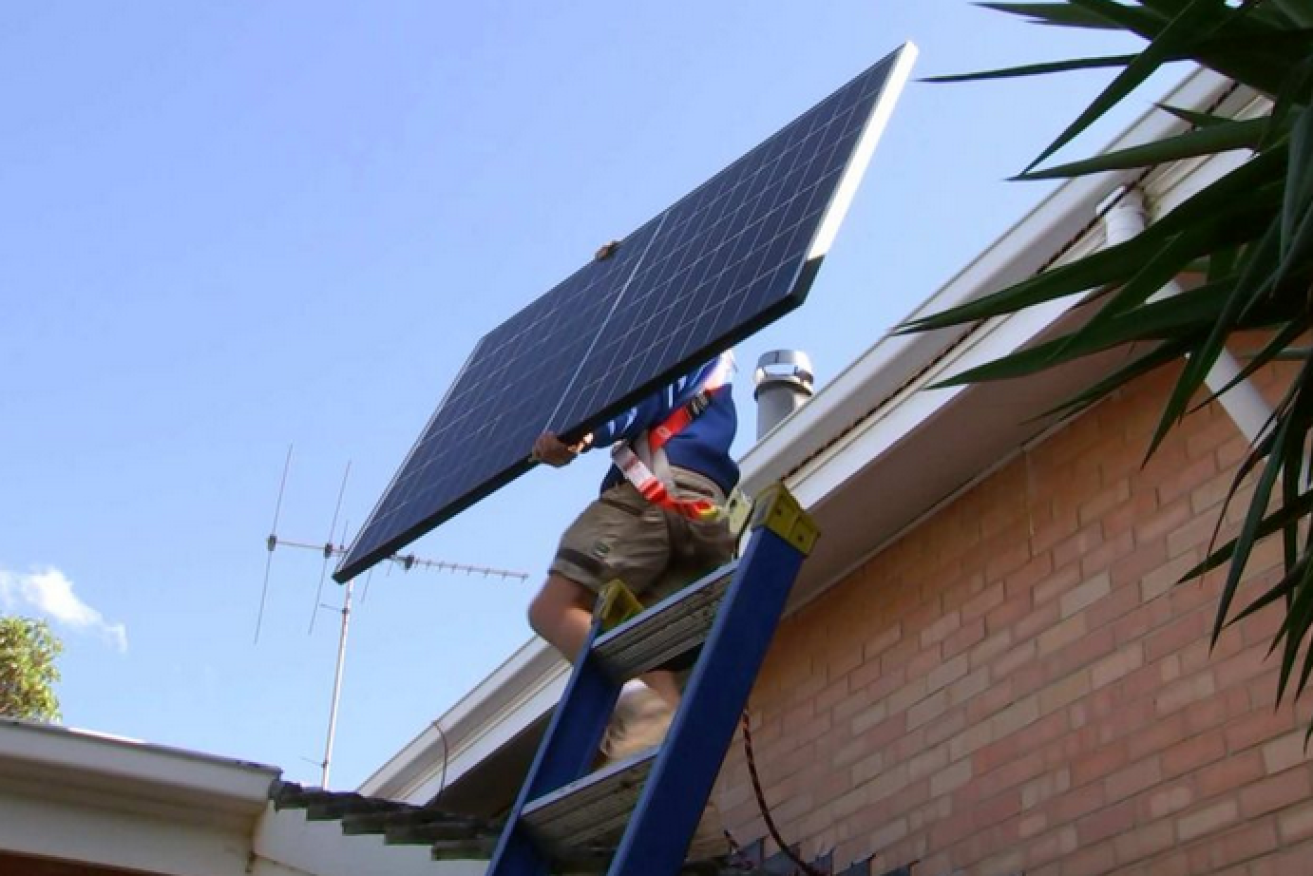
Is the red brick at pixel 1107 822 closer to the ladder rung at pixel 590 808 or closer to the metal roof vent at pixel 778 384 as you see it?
the ladder rung at pixel 590 808

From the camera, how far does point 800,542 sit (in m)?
3.97

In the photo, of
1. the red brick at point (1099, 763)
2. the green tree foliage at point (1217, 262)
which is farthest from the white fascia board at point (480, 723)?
the green tree foliage at point (1217, 262)

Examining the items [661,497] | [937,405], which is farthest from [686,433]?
[937,405]

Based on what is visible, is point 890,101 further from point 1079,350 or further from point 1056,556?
point 1079,350

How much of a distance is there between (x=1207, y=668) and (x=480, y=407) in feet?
7.87

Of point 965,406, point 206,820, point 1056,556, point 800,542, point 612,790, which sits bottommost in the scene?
point 612,790

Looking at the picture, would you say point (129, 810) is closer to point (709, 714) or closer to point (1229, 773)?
point (709, 714)

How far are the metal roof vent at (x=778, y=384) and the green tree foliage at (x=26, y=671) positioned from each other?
13.4 metres

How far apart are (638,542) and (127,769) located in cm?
191

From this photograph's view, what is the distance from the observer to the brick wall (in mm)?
5383

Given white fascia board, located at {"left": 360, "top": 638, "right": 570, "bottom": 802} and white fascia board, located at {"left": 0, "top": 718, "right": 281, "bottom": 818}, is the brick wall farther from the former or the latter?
white fascia board, located at {"left": 0, "top": 718, "right": 281, "bottom": 818}

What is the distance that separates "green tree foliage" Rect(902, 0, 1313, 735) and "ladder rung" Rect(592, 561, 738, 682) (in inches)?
29.0

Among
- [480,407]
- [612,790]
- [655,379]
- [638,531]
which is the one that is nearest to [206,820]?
[480,407]

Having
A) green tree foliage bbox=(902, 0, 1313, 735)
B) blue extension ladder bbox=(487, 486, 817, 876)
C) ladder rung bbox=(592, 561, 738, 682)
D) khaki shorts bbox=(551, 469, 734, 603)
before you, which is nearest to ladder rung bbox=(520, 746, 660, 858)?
blue extension ladder bbox=(487, 486, 817, 876)
